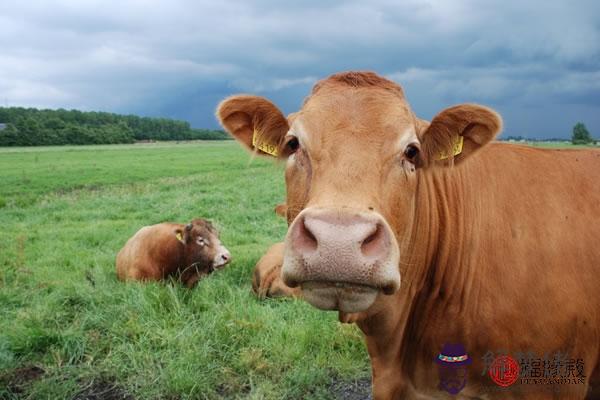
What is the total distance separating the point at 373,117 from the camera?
289 cm

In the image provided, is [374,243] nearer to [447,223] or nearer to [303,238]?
[303,238]

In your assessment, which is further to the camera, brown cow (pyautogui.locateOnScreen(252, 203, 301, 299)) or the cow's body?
brown cow (pyautogui.locateOnScreen(252, 203, 301, 299))

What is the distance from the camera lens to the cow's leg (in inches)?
283

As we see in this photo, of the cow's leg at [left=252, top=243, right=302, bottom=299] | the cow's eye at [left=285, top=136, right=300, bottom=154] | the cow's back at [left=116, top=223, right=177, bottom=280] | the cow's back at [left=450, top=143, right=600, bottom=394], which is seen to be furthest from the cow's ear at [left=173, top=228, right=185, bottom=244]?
the cow's back at [left=450, top=143, right=600, bottom=394]

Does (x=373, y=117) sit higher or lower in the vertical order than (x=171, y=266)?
higher

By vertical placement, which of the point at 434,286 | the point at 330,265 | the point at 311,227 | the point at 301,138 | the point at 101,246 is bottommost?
the point at 101,246

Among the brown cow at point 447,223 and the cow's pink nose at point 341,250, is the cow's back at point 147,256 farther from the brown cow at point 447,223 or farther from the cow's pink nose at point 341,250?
the cow's pink nose at point 341,250

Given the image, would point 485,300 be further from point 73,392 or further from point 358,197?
point 73,392

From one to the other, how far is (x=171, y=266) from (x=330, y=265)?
6.56m

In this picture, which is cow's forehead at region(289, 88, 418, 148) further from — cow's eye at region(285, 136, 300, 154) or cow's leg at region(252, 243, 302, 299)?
cow's leg at region(252, 243, 302, 299)

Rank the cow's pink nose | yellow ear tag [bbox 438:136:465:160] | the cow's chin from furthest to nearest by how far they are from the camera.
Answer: yellow ear tag [bbox 438:136:465:160]
the cow's chin
the cow's pink nose

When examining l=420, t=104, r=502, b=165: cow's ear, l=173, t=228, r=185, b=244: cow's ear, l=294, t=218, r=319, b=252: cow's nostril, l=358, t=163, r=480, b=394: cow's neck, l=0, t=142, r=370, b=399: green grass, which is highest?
l=420, t=104, r=502, b=165: cow's ear

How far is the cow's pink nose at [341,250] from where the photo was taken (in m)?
2.24

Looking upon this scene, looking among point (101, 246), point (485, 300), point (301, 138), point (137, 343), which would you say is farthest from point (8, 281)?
point (485, 300)
